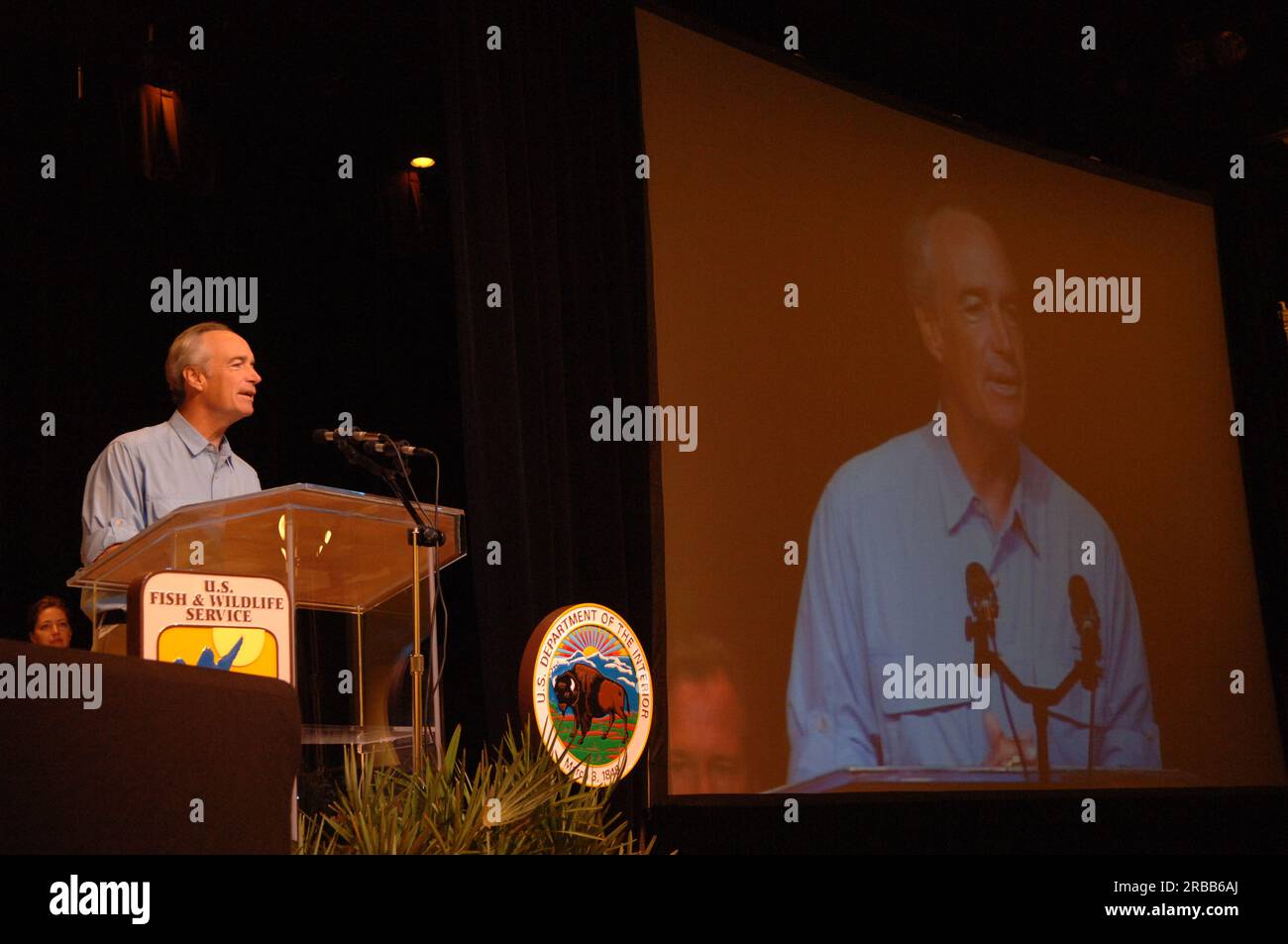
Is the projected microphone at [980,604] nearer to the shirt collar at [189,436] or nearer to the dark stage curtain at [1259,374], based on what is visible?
the dark stage curtain at [1259,374]

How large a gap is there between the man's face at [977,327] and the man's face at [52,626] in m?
3.32

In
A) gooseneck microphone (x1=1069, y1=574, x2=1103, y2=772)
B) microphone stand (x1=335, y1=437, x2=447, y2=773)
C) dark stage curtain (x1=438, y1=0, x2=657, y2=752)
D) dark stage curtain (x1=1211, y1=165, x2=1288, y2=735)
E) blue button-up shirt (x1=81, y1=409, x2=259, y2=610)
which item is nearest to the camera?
microphone stand (x1=335, y1=437, x2=447, y2=773)

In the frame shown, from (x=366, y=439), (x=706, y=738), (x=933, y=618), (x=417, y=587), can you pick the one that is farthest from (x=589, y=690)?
(x=933, y=618)

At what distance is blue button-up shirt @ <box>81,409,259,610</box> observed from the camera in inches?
111

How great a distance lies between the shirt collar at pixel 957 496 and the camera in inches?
202

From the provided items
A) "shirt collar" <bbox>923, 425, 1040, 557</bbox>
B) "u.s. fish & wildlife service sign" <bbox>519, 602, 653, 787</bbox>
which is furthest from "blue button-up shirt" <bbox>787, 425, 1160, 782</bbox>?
"u.s. fish & wildlife service sign" <bbox>519, 602, 653, 787</bbox>

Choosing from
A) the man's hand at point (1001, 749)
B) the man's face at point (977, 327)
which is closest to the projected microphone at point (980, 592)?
the man's hand at point (1001, 749)

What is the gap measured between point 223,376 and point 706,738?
2.36m

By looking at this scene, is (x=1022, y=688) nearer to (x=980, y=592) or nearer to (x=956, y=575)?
(x=980, y=592)

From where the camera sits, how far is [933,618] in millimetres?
5016

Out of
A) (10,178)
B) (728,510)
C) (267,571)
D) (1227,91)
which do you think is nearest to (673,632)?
(728,510)

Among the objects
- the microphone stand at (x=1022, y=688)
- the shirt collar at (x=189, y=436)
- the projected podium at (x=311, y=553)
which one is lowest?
the microphone stand at (x=1022, y=688)

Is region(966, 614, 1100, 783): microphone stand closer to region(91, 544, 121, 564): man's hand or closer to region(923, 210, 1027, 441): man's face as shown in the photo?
region(923, 210, 1027, 441): man's face
